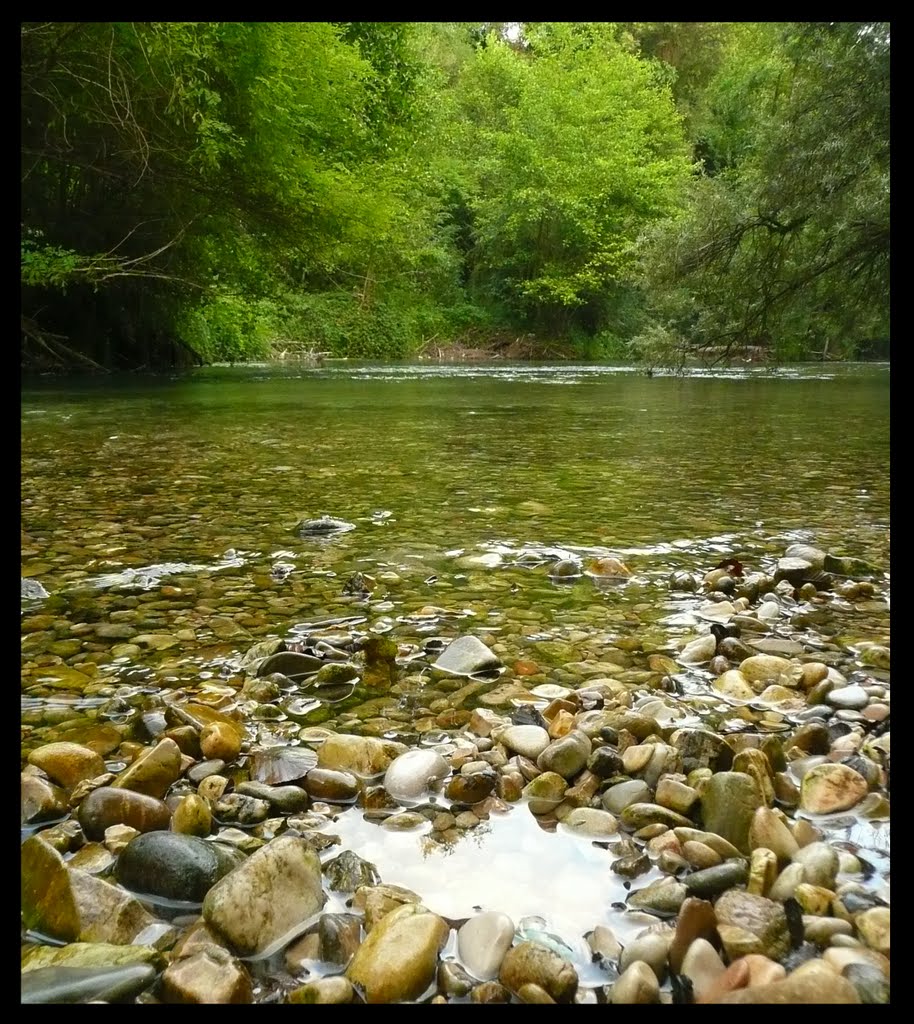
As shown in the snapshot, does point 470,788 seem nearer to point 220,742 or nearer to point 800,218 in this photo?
point 220,742

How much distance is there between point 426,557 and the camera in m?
3.13

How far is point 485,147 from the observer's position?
114ft

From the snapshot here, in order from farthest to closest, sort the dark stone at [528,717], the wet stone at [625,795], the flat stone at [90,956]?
the dark stone at [528,717]
the wet stone at [625,795]
the flat stone at [90,956]

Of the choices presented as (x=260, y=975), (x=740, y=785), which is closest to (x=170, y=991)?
(x=260, y=975)

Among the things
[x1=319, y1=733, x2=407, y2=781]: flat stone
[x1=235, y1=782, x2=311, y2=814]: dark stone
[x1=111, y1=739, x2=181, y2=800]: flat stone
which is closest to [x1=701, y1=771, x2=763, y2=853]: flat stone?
[x1=319, y1=733, x2=407, y2=781]: flat stone

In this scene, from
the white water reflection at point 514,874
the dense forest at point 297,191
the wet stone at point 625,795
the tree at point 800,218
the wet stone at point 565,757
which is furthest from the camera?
the dense forest at point 297,191

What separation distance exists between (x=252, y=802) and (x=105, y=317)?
51.0 ft

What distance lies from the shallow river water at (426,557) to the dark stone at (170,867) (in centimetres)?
25

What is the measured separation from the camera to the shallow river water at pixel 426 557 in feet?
4.51

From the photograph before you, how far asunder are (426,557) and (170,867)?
2000mm

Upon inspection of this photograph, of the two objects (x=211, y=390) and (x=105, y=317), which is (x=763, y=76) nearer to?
(x=211, y=390)

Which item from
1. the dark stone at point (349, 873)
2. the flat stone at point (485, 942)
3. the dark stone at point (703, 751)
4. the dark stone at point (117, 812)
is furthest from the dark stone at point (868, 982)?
the dark stone at point (117, 812)

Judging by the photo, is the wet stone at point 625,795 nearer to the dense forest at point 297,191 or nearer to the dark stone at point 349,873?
the dark stone at point 349,873

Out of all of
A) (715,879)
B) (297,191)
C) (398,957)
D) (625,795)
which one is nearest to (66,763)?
(398,957)
